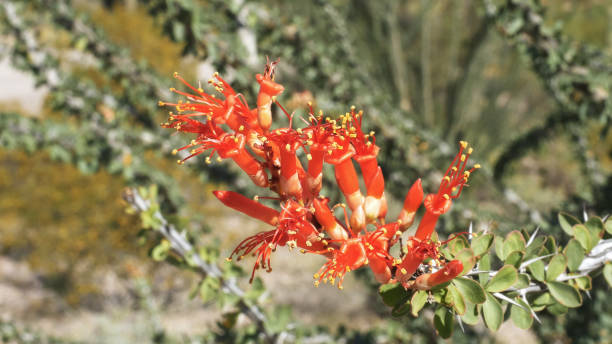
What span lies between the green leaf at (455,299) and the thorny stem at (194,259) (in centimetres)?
77

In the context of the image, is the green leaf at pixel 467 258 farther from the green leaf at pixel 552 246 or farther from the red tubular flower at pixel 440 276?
the green leaf at pixel 552 246

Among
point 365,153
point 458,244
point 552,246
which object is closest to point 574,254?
point 552,246

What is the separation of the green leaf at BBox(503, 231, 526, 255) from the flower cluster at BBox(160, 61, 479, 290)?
0.15 m

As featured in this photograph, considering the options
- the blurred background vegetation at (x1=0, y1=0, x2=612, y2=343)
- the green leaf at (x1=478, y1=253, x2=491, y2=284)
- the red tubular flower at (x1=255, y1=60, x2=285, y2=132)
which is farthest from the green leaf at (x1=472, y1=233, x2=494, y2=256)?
the blurred background vegetation at (x1=0, y1=0, x2=612, y2=343)

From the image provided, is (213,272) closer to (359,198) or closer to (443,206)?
(359,198)

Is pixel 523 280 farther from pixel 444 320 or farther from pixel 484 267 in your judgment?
pixel 444 320

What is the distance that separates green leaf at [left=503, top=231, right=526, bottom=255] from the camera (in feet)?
2.89

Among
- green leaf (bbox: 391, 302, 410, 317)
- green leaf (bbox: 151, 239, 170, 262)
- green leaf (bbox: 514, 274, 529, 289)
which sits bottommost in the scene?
green leaf (bbox: 514, 274, 529, 289)

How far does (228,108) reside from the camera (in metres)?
0.86

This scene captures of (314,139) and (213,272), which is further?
(213,272)

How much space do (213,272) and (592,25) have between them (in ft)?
28.0

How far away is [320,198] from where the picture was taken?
0.84m

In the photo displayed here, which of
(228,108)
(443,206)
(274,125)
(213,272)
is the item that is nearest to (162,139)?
Result: (274,125)

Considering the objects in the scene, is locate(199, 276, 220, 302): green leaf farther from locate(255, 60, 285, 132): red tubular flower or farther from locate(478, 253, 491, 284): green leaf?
locate(478, 253, 491, 284): green leaf
